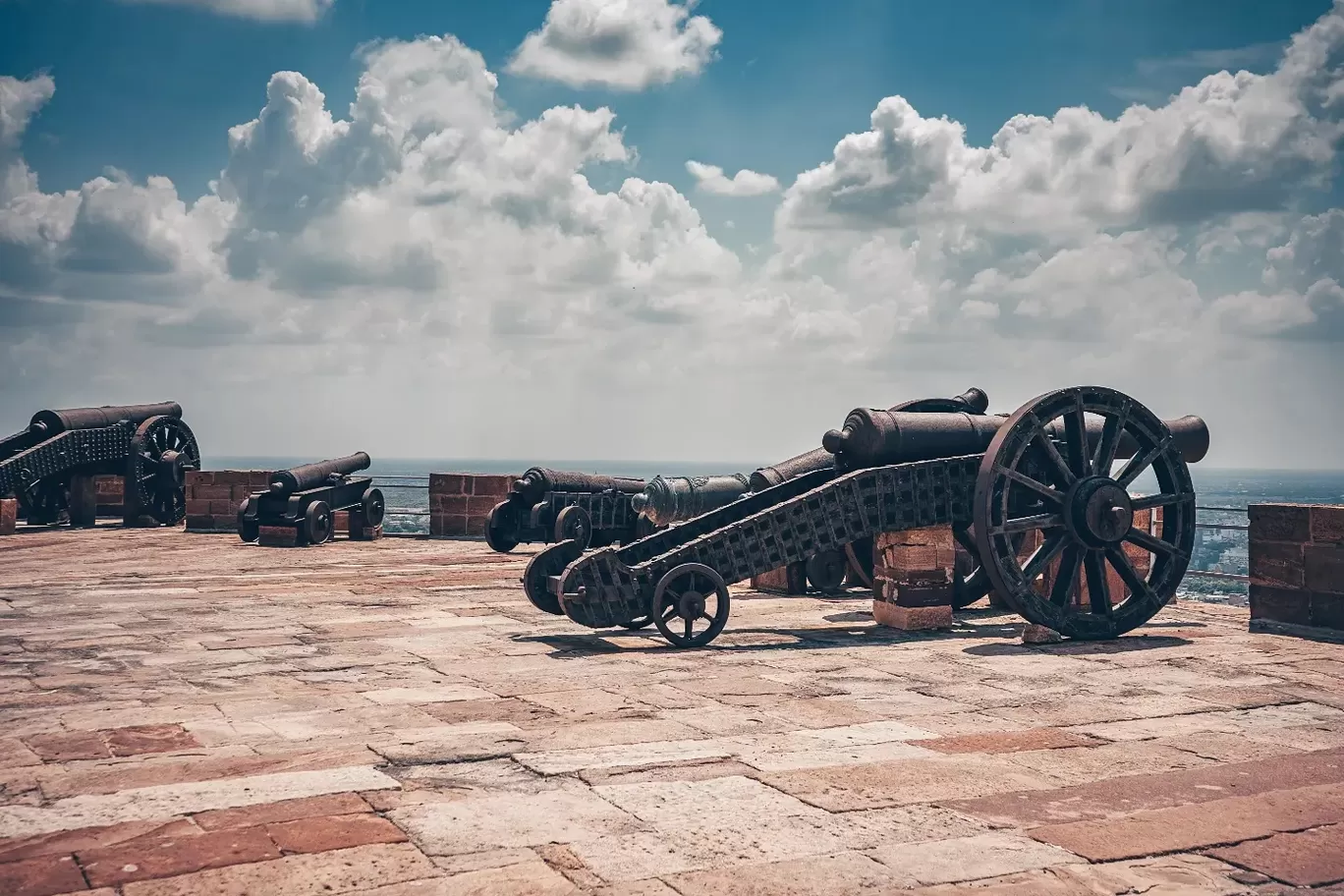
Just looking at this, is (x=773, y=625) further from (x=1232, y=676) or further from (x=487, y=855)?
(x=487, y=855)

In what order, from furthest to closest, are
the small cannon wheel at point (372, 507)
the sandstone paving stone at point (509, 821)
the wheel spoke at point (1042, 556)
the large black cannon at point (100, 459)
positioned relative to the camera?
the large black cannon at point (100, 459) → the small cannon wheel at point (372, 507) → the wheel spoke at point (1042, 556) → the sandstone paving stone at point (509, 821)

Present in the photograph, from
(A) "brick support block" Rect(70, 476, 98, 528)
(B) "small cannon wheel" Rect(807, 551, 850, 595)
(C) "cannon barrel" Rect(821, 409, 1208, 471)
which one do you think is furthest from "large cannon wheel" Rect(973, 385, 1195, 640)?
(A) "brick support block" Rect(70, 476, 98, 528)

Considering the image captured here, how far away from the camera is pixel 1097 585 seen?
987 cm

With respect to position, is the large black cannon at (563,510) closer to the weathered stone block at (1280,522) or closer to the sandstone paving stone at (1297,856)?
the weathered stone block at (1280,522)

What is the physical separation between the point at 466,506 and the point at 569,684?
44.7ft

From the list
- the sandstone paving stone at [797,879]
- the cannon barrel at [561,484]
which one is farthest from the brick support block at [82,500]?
the sandstone paving stone at [797,879]

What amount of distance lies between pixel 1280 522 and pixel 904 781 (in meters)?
6.27

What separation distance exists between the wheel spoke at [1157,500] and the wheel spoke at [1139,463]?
0.16 metres

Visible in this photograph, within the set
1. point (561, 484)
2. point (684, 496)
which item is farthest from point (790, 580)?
point (561, 484)

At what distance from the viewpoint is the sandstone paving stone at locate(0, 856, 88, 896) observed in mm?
4055

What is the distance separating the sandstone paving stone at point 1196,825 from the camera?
4.65 m

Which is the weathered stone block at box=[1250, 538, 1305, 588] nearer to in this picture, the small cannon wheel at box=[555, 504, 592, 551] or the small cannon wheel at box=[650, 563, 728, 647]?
the small cannon wheel at box=[650, 563, 728, 647]

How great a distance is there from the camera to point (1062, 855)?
14.9 feet

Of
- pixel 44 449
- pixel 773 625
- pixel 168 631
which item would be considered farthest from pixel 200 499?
pixel 773 625
